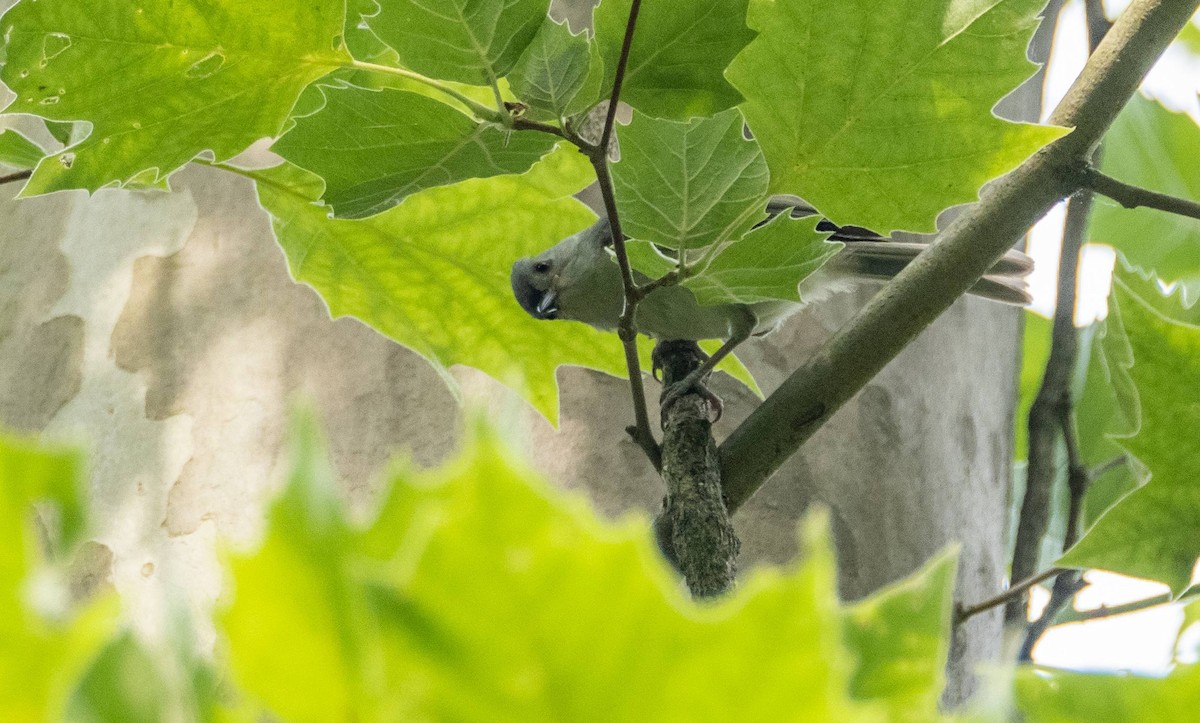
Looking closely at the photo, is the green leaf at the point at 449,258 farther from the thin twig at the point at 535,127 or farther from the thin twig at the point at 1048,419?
the thin twig at the point at 1048,419

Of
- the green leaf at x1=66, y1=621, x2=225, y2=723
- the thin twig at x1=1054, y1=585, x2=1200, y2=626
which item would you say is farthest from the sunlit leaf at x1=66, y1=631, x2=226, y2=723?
the thin twig at x1=1054, y1=585, x2=1200, y2=626

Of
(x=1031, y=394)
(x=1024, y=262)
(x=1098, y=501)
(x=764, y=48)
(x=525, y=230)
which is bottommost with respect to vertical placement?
(x=1031, y=394)

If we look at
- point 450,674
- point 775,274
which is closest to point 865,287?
point 775,274

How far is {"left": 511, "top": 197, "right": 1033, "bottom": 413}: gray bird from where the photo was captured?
1.46 metres

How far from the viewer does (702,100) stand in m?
0.58

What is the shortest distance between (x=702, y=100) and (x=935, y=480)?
89 centimetres

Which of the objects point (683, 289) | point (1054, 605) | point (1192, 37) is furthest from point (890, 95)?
point (1192, 37)

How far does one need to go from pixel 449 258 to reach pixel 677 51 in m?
0.34

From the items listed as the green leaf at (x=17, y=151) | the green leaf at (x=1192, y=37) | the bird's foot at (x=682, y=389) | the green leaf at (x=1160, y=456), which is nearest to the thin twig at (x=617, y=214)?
the bird's foot at (x=682, y=389)

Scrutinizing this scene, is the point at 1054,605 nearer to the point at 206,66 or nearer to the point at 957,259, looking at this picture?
the point at 957,259

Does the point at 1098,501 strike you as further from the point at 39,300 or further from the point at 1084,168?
the point at 39,300

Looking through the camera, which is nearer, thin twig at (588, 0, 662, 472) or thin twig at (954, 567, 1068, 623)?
thin twig at (588, 0, 662, 472)

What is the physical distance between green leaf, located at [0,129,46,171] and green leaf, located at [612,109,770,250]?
525mm

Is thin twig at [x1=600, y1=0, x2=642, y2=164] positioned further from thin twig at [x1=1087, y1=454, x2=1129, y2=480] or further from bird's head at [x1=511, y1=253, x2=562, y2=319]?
bird's head at [x1=511, y1=253, x2=562, y2=319]
